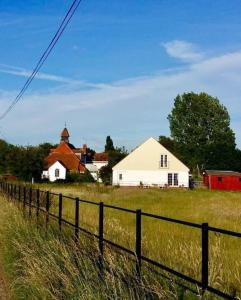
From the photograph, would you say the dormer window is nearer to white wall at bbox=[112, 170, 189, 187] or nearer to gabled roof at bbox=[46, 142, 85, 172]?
white wall at bbox=[112, 170, 189, 187]

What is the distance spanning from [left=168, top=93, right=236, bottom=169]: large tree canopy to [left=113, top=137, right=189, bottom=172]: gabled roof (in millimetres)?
41018

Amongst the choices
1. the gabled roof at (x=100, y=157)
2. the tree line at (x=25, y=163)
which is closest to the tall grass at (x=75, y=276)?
the tree line at (x=25, y=163)

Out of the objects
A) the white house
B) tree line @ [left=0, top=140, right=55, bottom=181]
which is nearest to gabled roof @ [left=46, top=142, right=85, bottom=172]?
tree line @ [left=0, top=140, right=55, bottom=181]

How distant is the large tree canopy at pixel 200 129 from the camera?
386 ft

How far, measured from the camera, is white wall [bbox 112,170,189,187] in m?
76.1

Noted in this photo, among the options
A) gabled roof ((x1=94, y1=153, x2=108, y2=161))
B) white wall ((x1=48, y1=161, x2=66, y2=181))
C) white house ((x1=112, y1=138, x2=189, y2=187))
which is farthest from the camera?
gabled roof ((x1=94, y1=153, x2=108, y2=161))

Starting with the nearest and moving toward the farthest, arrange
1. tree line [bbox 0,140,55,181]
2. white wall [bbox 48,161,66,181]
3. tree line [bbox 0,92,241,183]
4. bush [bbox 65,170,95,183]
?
tree line [bbox 0,140,55,181] < bush [bbox 65,170,95,183] < white wall [bbox 48,161,66,181] < tree line [bbox 0,92,241,183]

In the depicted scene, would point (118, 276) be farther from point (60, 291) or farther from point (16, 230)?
point (16, 230)

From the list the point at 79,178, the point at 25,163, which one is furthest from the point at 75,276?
the point at 79,178

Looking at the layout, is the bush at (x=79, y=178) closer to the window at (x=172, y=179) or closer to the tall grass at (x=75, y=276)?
the window at (x=172, y=179)

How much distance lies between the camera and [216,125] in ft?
391

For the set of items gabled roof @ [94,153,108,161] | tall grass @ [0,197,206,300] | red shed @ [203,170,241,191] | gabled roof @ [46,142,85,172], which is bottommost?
tall grass @ [0,197,206,300]

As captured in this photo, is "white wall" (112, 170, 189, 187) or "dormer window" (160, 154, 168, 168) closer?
"white wall" (112, 170, 189, 187)

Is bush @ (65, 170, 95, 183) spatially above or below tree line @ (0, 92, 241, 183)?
below
